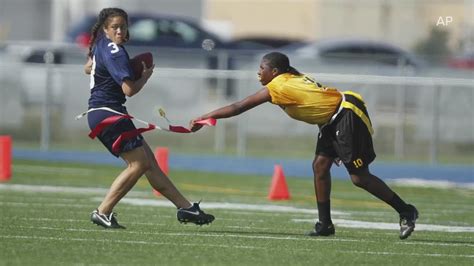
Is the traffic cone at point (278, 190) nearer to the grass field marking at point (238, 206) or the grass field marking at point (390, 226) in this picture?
the grass field marking at point (238, 206)

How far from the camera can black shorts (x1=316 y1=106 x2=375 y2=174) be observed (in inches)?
433

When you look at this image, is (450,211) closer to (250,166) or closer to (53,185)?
(53,185)

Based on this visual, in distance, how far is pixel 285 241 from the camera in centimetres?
1077

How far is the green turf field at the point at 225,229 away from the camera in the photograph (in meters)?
9.62

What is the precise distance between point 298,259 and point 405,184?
9722 mm

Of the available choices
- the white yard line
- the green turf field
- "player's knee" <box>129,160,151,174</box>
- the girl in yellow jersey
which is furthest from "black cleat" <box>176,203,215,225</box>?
the white yard line

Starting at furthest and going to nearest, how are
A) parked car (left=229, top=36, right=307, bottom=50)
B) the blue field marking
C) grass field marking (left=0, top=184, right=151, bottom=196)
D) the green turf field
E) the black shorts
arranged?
parked car (left=229, top=36, right=307, bottom=50)
the blue field marking
grass field marking (left=0, top=184, right=151, bottom=196)
the black shorts
the green turf field

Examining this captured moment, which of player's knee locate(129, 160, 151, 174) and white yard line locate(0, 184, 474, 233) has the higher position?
player's knee locate(129, 160, 151, 174)

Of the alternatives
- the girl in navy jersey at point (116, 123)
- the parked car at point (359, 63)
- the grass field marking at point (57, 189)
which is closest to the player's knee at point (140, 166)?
the girl in navy jersey at point (116, 123)

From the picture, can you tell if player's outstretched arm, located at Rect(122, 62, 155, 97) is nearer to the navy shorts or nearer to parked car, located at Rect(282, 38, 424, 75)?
the navy shorts

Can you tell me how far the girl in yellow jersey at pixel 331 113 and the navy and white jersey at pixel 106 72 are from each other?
0.84 metres

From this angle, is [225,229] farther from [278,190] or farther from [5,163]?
[5,163]

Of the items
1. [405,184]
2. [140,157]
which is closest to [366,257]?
[140,157]

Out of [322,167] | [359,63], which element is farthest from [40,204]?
[359,63]
